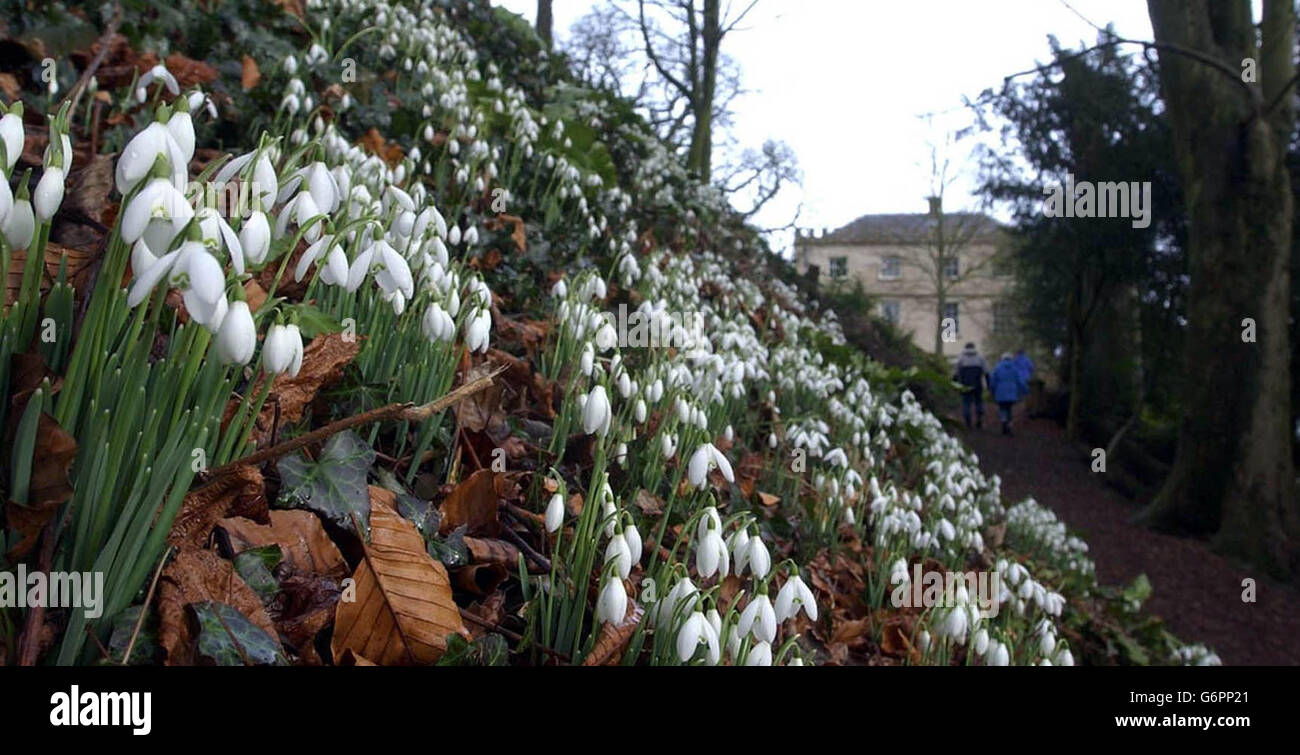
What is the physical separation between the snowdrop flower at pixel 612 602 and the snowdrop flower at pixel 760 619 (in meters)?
0.23

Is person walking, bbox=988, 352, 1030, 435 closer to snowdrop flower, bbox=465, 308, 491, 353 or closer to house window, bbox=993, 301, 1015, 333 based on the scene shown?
house window, bbox=993, 301, 1015, 333

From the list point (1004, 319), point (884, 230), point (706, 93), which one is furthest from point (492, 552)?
point (884, 230)

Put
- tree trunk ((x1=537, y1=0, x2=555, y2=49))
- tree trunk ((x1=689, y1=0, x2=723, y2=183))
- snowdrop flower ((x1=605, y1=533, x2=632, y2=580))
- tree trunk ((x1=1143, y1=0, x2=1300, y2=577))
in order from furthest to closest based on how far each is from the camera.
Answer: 1. tree trunk ((x1=689, y1=0, x2=723, y2=183))
2. tree trunk ((x1=537, y1=0, x2=555, y2=49))
3. tree trunk ((x1=1143, y1=0, x2=1300, y2=577))
4. snowdrop flower ((x1=605, y1=533, x2=632, y2=580))

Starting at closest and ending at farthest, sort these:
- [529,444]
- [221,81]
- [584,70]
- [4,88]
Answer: [529,444] → [4,88] → [221,81] → [584,70]

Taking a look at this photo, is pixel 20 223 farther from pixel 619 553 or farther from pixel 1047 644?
pixel 1047 644

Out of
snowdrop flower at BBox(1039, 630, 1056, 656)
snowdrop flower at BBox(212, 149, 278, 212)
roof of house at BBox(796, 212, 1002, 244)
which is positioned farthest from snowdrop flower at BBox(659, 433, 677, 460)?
roof of house at BBox(796, 212, 1002, 244)

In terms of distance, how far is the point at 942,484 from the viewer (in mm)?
4660

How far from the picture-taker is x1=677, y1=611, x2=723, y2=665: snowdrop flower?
1410 mm

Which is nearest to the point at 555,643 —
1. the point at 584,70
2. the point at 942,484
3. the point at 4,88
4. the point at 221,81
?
the point at 4,88

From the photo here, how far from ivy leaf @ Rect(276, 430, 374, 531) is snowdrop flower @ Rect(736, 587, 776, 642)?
66 centimetres

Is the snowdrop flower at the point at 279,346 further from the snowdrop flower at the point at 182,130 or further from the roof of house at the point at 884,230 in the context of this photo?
the roof of house at the point at 884,230

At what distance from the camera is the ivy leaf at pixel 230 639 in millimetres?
1114

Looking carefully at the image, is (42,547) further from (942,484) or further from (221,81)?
(942,484)

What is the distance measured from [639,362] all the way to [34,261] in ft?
7.60
